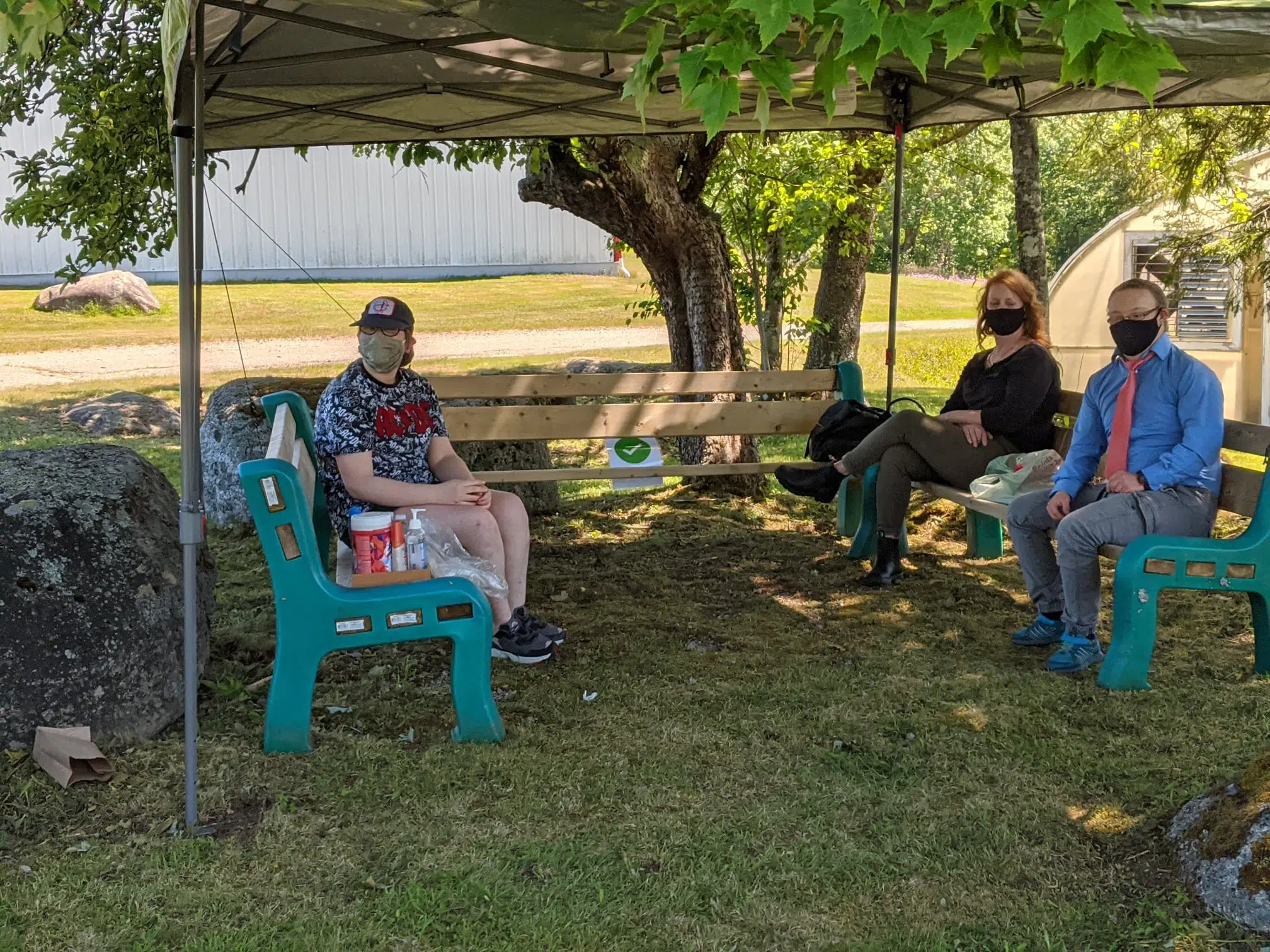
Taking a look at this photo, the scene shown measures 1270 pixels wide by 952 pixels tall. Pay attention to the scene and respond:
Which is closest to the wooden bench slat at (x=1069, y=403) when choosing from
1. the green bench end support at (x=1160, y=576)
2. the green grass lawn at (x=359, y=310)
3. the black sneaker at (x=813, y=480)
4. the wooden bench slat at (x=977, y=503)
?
the wooden bench slat at (x=977, y=503)

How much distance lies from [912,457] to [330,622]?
3162mm

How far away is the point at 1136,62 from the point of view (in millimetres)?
2957

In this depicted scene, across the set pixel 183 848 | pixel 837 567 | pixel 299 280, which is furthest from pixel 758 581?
pixel 299 280

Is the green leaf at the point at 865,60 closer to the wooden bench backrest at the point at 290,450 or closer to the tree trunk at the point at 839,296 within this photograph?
the wooden bench backrest at the point at 290,450

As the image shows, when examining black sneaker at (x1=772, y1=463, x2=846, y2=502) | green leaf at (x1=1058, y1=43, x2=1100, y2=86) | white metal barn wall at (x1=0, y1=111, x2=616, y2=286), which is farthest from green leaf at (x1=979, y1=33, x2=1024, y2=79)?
white metal barn wall at (x1=0, y1=111, x2=616, y2=286)

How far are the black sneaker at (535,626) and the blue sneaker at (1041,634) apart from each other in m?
1.87

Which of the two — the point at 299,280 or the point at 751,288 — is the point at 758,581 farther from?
the point at 299,280

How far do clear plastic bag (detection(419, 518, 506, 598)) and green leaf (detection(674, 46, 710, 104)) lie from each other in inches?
78.1

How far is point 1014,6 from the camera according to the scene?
9.48 feet

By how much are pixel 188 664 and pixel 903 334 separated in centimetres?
2079

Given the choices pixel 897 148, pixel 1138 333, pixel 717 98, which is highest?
pixel 897 148

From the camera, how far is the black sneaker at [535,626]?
16.4 feet

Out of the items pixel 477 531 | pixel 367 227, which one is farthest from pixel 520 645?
pixel 367 227

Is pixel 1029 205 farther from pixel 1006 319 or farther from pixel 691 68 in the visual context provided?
pixel 691 68
